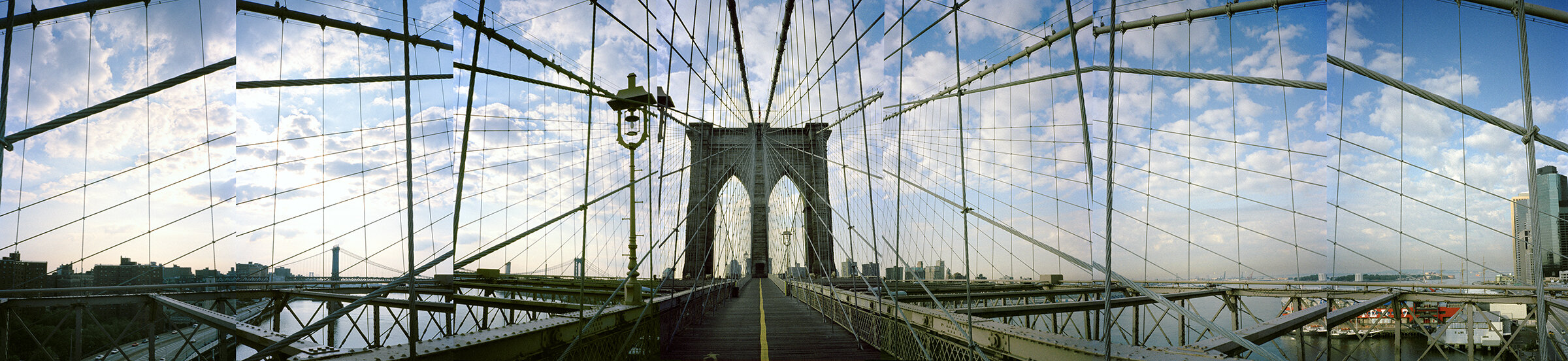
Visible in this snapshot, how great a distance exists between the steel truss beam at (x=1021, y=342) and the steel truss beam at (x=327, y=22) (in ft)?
19.5

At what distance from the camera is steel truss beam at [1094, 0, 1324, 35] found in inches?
287

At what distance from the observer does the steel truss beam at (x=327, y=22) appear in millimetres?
6973

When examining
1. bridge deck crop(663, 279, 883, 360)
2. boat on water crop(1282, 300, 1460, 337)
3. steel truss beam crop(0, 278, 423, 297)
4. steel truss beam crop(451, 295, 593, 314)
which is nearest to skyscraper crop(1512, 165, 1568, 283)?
boat on water crop(1282, 300, 1460, 337)

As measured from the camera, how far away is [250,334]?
4.28 meters

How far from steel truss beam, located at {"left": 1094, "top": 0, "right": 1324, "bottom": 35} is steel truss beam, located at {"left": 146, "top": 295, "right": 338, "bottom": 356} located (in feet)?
25.2

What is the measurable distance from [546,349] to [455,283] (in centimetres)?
830

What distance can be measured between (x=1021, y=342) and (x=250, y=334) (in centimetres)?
523

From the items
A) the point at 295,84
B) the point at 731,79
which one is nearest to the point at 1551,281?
the point at 731,79

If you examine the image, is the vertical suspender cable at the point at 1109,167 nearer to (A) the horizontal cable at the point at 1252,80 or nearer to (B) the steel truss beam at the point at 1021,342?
(B) the steel truss beam at the point at 1021,342

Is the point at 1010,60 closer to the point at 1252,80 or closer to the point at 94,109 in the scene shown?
the point at 1252,80

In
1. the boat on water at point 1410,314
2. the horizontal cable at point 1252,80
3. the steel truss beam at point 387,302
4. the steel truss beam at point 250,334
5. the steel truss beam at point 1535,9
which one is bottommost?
the boat on water at point 1410,314

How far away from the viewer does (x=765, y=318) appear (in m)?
8.58

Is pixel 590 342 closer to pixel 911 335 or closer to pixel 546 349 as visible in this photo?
pixel 546 349

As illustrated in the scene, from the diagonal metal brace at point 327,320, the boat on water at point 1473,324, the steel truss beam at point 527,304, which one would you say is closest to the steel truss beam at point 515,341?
the diagonal metal brace at point 327,320
